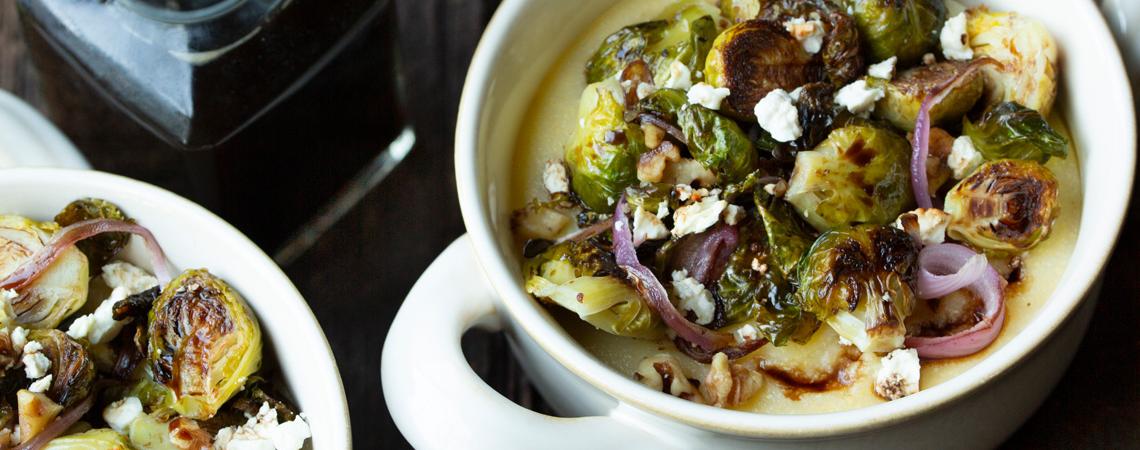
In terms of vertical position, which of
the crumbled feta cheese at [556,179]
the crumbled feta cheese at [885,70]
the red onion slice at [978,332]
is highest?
the crumbled feta cheese at [885,70]

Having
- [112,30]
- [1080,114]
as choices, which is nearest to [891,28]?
[1080,114]

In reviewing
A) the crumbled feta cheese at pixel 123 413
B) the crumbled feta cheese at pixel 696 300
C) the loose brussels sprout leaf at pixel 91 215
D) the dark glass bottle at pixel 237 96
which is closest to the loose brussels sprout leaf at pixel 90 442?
the crumbled feta cheese at pixel 123 413

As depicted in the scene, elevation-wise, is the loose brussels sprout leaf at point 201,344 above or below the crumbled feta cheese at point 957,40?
below

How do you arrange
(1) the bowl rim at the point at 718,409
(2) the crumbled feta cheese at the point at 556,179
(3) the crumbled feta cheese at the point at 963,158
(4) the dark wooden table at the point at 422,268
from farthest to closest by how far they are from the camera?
(4) the dark wooden table at the point at 422,268 → (2) the crumbled feta cheese at the point at 556,179 → (3) the crumbled feta cheese at the point at 963,158 → (1) the bowl rim at the point at 718,409

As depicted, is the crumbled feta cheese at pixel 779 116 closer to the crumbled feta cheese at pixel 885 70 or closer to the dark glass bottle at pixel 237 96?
the crumbled feta cheese at pixel 885 70

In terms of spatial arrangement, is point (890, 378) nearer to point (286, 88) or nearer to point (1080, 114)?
point (1080, 114)

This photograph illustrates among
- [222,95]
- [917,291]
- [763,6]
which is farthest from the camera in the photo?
[222,95]

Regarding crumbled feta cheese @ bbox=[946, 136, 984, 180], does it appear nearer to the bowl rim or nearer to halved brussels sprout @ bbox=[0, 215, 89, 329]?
the bowl rim

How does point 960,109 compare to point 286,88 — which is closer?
point 960,109
